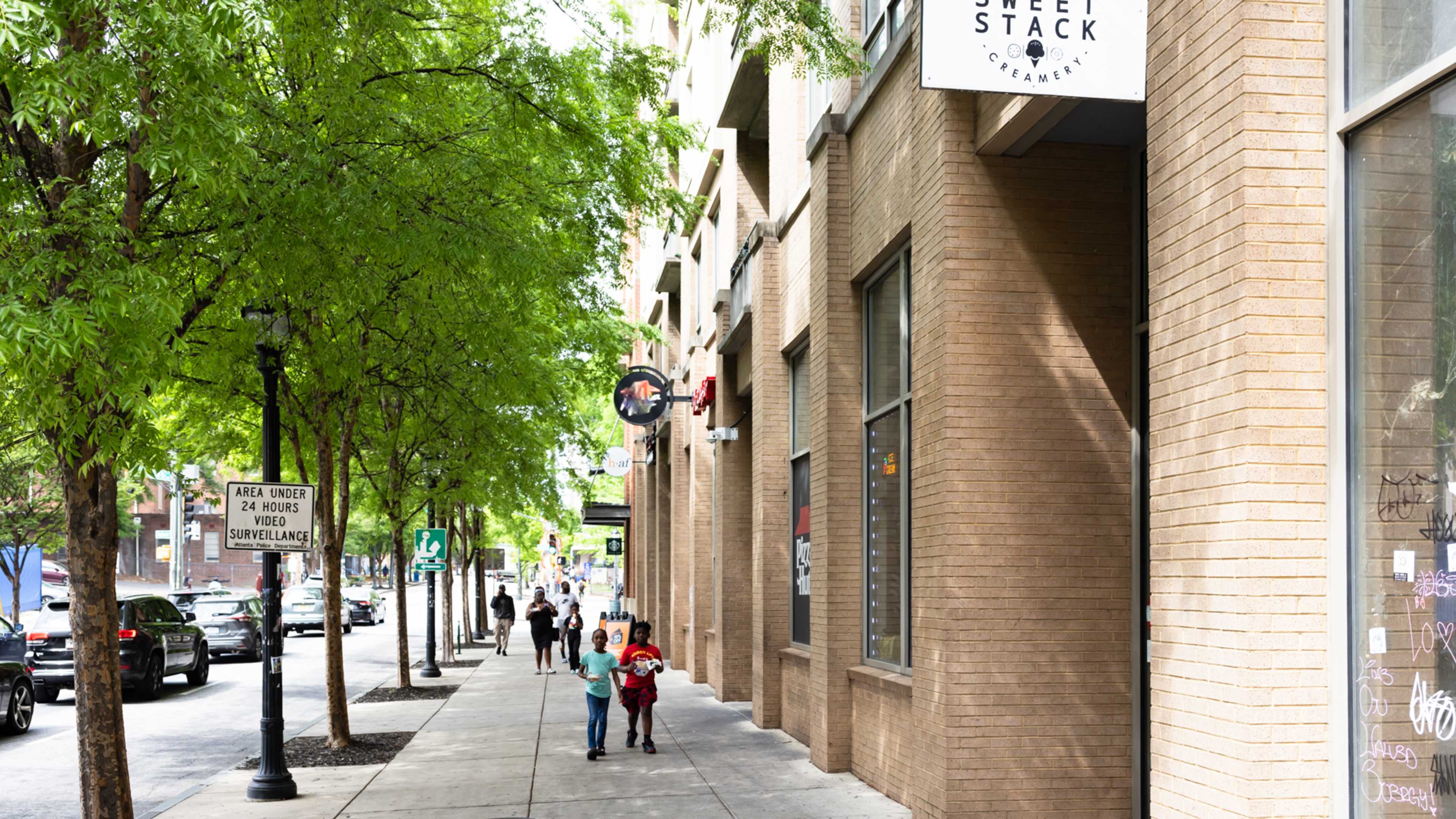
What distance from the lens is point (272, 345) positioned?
11953 mm

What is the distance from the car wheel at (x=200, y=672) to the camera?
1004 inches

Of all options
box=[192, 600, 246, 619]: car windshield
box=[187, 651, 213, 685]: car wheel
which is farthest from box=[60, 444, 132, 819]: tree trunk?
box=[192, 600, 246, 619]: car windshield

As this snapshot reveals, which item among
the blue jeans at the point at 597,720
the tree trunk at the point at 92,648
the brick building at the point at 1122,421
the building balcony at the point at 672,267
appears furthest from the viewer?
the building balcony at the point at 672,267

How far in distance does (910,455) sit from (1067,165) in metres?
2.80

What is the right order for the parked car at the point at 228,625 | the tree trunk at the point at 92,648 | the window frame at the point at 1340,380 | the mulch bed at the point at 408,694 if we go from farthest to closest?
the parked car at the point at 228,625
the mulch bed at the point at 408,694
the tree trunk at the point at 92,648
the window frame at the point at 1340,380

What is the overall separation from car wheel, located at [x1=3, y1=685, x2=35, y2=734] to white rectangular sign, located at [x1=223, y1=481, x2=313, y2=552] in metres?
7.16

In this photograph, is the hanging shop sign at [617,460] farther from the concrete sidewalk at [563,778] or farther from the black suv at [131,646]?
the concrete sidewalk at [563,778]

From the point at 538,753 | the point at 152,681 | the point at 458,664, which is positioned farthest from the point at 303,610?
the point at 538,753

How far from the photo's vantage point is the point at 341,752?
15.1 metres

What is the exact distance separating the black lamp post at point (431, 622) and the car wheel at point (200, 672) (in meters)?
4.03

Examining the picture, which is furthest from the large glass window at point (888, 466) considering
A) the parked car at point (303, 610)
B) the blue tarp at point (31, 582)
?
the blue tarp at point (31, 582)

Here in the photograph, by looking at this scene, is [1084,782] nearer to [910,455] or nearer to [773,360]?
[910,455]

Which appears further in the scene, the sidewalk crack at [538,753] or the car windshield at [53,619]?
the car windshield at [53,619]

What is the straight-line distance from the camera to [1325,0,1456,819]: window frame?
5141 mm
